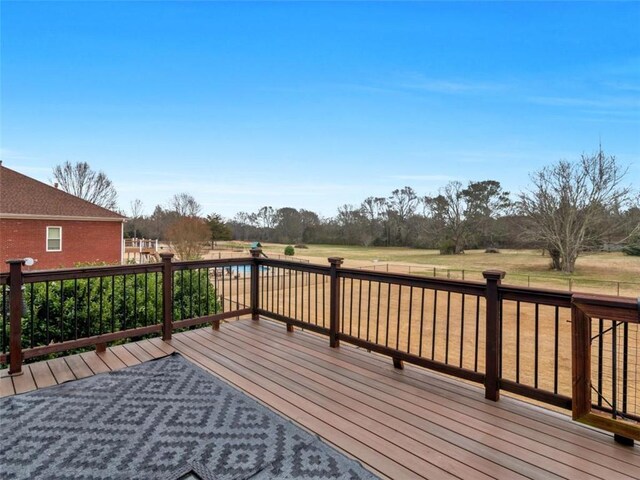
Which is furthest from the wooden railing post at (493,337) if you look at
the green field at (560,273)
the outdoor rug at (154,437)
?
the green field at (560,273)

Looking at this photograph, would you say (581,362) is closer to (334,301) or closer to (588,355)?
(588,355)

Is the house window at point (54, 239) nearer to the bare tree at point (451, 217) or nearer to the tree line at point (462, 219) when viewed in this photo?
the tree line at point (462, 219)

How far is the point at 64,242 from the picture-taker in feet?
44.7

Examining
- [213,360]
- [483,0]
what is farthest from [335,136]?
[213,360]

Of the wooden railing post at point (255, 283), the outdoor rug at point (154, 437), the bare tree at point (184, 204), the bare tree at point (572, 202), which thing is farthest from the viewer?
the bare tree at point (184, 204)

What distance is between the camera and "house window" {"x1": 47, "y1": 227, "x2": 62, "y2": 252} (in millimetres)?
13266

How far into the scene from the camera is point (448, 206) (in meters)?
32.1

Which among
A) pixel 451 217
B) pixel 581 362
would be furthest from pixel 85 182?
pixel 581 362

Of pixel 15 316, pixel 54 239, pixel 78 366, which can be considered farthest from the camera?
pixel 54 239

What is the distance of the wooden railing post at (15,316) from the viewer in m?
2.83

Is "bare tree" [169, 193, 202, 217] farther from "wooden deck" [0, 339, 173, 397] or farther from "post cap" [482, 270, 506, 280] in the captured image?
"post cap" [482, 270, 506, 280]

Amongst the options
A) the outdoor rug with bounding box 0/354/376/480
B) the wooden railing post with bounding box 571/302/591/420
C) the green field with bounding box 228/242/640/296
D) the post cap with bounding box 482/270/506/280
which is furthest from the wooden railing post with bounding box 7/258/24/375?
the green field with bounding box 228/242/640/296

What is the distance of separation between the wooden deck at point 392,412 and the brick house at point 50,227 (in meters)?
12.6

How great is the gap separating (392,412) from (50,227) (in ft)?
50.7
